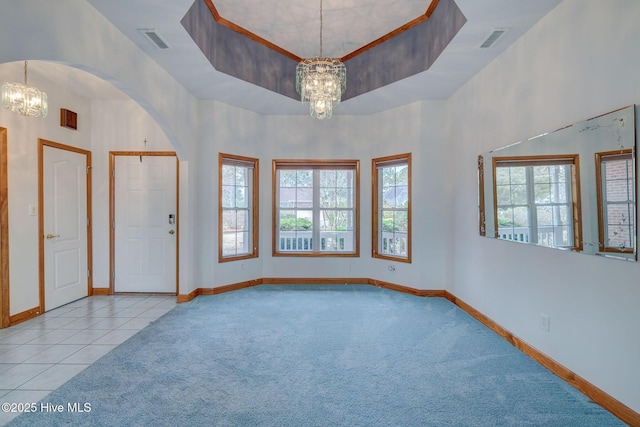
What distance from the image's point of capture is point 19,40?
186 cm

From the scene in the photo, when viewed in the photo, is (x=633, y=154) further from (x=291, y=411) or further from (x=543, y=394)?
(x=291, y=411)

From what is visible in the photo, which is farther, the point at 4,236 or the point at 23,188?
the point at 23,188

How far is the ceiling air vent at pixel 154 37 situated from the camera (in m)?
2.85

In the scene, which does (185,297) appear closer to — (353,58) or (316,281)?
(316,281)

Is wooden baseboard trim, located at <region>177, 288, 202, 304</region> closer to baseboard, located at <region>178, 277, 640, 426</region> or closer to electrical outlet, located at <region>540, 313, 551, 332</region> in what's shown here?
baseboard, located at <region>178, 277, 640, 426</region>

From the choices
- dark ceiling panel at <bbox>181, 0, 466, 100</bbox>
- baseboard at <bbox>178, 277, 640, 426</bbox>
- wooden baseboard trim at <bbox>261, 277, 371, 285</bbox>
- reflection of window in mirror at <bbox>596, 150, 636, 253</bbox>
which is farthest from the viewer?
wooden baseboard trim at <bbox>261, 277, 371, 285</bbox>

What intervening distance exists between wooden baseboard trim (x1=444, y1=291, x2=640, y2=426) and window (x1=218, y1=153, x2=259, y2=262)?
3484 millimetres

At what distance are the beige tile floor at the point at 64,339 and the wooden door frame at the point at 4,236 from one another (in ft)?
0.66

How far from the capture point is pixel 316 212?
5488mm

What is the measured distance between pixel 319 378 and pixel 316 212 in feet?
10.8

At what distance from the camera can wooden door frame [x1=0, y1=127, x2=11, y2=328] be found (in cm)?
342

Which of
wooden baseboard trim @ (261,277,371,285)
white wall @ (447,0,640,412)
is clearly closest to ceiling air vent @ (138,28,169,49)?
white wall @ (447,0,640,412)

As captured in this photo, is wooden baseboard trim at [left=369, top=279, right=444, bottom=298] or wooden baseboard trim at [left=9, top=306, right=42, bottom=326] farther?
wooden baseboard trim at [left=369, top=279, right=444, bottom=298]

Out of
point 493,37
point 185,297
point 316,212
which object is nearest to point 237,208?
point 316,212
